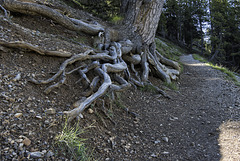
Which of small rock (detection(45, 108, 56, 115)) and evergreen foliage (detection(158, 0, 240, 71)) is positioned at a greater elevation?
evergreen foliage (detection(158, 0, 240, 71))

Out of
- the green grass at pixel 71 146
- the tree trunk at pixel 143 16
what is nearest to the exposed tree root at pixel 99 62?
the green grass at pixel 71 146

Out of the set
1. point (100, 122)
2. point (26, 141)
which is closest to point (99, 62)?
point (100, 122)

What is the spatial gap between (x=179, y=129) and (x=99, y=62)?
2580 millimetres

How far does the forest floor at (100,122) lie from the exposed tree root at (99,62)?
19 centimetres

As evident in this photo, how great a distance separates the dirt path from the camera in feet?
11.0

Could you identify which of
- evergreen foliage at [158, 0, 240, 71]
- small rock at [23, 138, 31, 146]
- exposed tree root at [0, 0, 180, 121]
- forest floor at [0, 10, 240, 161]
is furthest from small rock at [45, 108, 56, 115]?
evergreen foliage at [158, 0, 240, 71]

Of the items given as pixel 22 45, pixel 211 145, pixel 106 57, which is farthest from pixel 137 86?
pixel 22 45

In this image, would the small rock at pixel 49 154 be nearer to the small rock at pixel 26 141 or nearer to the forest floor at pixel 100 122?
the forest floor at pixel 100 122

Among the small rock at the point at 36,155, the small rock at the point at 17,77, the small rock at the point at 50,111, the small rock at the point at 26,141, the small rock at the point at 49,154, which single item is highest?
the small rock at the point at 17,77

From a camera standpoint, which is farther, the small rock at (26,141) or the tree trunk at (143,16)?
the tree trunk at (143,16)

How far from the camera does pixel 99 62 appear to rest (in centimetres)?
523

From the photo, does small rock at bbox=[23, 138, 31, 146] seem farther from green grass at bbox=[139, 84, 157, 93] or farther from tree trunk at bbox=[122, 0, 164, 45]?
tree trunk at bbox=[122, 0, 164, 45]

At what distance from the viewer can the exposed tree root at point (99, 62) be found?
384 centimetres

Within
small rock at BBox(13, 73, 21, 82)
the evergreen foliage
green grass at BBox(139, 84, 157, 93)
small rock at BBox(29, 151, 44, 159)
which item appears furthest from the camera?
the evergreen foliage
